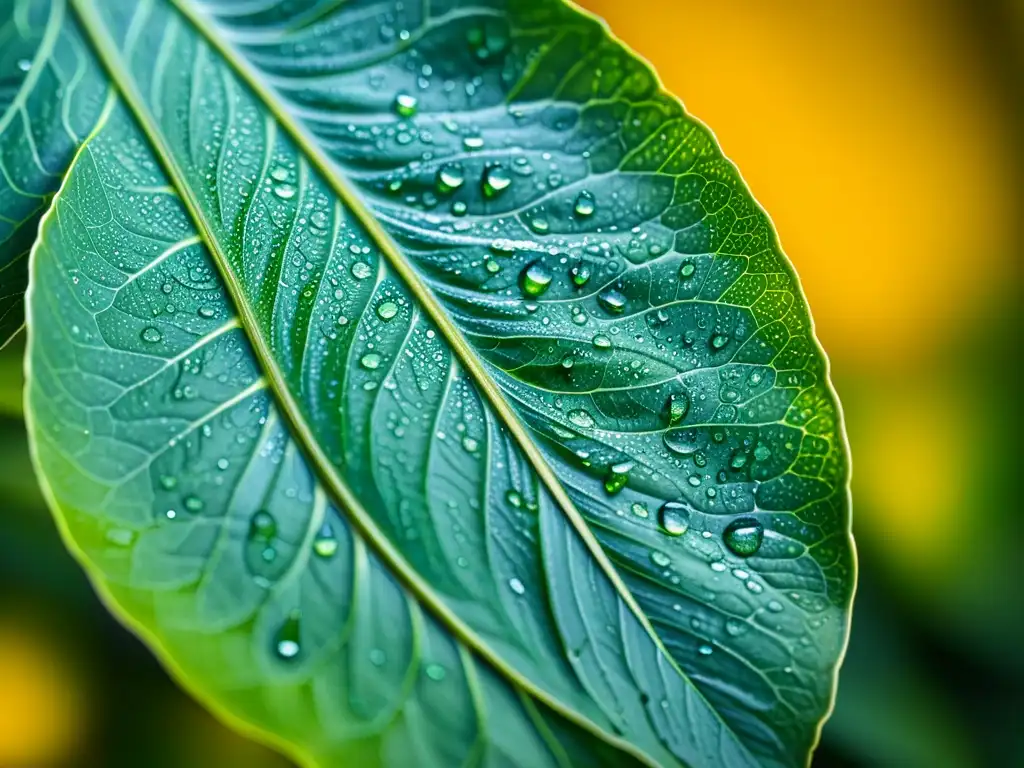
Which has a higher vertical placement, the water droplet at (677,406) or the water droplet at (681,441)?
the water droplet at (677,406)

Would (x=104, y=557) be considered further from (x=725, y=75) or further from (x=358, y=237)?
(x=725, y=75)

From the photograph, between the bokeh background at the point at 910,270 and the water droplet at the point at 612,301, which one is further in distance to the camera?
the bokeh background at the point at 910,270

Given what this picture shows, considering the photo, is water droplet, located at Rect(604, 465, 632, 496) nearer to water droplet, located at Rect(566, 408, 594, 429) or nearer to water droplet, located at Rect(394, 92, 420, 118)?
water droplet, located at Rect(566, 408, 594, 429)

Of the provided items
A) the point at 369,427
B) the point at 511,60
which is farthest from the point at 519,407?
the point at 511,60

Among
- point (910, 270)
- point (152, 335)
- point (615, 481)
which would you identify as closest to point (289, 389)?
point (152, 335)

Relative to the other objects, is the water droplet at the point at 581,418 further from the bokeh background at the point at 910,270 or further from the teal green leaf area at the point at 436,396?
the bokeh background at the point at 910,270

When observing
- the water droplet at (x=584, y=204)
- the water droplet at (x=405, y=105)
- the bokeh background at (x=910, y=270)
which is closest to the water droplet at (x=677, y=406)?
the water droplet at (x=584, y=204)

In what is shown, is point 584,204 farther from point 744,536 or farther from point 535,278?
point 744,536
